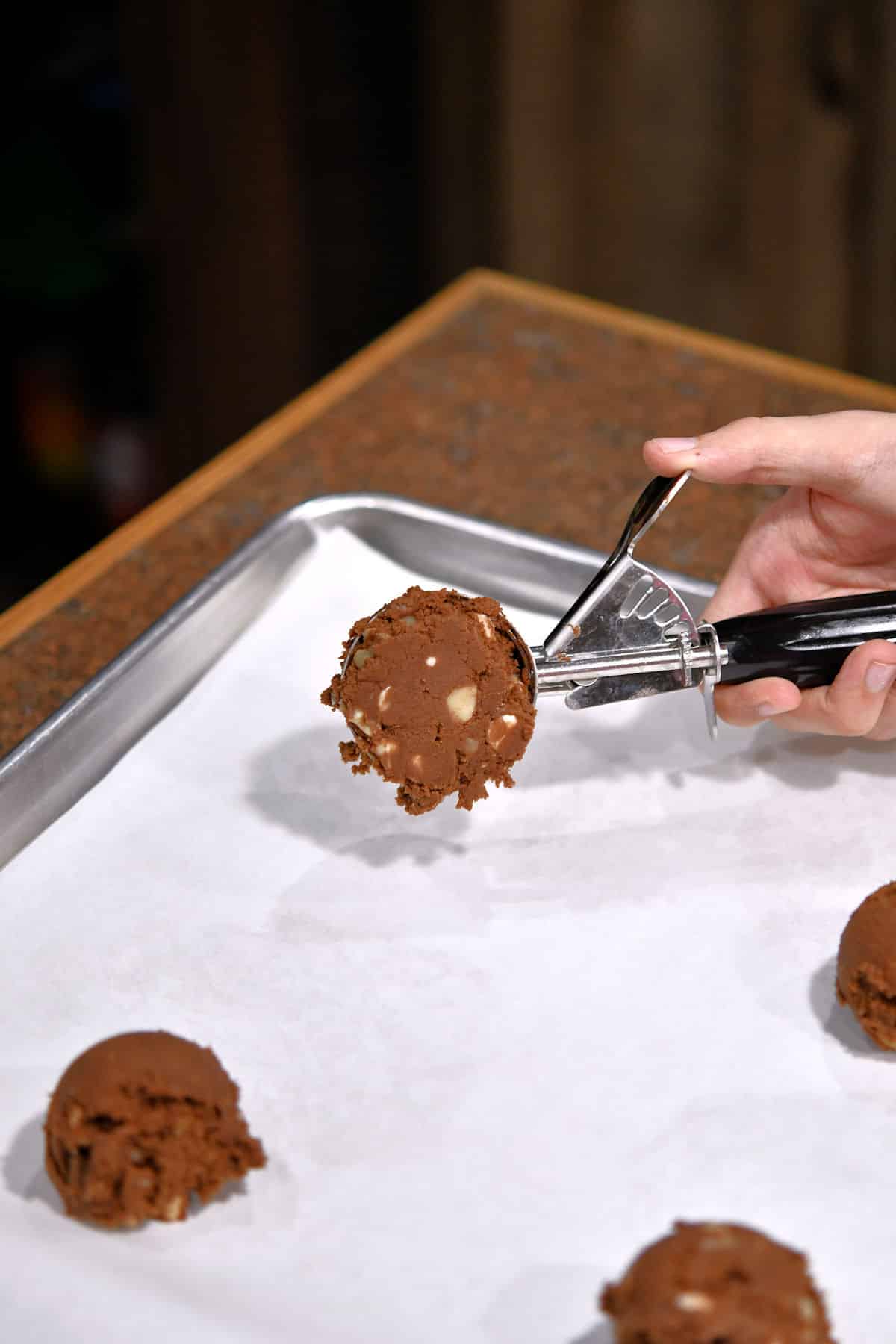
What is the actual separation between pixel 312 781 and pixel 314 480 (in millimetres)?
478

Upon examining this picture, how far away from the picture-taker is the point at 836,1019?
1.09 meters

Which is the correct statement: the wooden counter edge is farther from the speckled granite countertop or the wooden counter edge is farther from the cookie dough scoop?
the cookie dough scoop

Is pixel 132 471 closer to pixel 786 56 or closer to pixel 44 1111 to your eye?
pixel 786 56

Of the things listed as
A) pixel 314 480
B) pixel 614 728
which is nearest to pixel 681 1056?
pixel 614 728

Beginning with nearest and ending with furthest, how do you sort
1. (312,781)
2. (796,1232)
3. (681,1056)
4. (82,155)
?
(796,1232), (681,1056), (312,781), (82,155)

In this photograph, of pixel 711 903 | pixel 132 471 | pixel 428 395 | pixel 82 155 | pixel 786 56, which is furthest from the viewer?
pixel 132 471

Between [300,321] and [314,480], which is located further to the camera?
[300,321]

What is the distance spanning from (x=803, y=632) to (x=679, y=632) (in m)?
0.10

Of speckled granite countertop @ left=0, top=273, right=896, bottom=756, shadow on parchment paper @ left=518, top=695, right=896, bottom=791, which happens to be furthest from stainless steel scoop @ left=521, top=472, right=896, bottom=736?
speckled granite countertop @ left=0, top=273, right=896, bottom=756

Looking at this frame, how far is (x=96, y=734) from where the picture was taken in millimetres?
1272

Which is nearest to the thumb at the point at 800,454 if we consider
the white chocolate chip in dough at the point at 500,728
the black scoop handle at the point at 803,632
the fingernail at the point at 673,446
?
the fingernail at the point at 673,446

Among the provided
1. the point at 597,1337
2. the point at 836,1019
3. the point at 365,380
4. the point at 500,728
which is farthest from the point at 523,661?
the point at 365,380

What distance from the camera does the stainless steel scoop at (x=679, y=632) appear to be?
116cm

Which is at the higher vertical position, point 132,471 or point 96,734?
point 96,734
